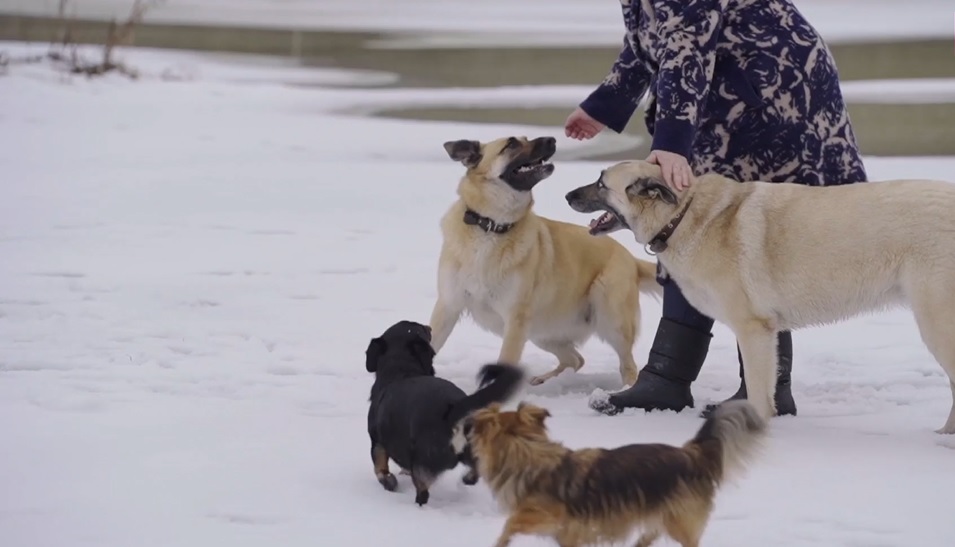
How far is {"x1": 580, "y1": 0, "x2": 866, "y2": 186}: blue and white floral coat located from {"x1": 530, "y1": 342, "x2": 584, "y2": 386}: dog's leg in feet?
4.09

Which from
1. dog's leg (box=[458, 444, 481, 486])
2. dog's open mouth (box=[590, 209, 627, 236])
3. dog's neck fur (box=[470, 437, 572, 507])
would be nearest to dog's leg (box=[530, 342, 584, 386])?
dog's open mouth (box=[590, 209, 627, 236])

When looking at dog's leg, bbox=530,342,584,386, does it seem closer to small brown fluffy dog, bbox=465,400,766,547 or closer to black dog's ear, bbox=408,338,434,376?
black dog's ear, bbox=408,338,434,376

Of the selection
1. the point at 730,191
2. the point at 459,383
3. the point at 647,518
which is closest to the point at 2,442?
the point at 459,383

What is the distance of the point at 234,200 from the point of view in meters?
10.6

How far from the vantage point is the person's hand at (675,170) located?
16.9 ft

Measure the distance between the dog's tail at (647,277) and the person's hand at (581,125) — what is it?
726 millimetres

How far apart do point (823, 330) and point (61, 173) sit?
7345 millimetres

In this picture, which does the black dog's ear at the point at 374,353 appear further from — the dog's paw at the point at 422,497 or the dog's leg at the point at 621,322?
the dog's leg at the point at 621,322

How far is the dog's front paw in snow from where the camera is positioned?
5.41m

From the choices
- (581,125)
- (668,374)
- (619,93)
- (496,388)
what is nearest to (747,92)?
(619,93)

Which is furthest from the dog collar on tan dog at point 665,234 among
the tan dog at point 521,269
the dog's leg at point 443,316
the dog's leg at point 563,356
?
the dog's leg at point 563,356

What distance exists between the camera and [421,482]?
13.5ft

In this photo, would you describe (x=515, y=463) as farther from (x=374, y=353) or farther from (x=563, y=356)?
(x=563, y=356)

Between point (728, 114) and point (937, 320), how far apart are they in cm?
124
